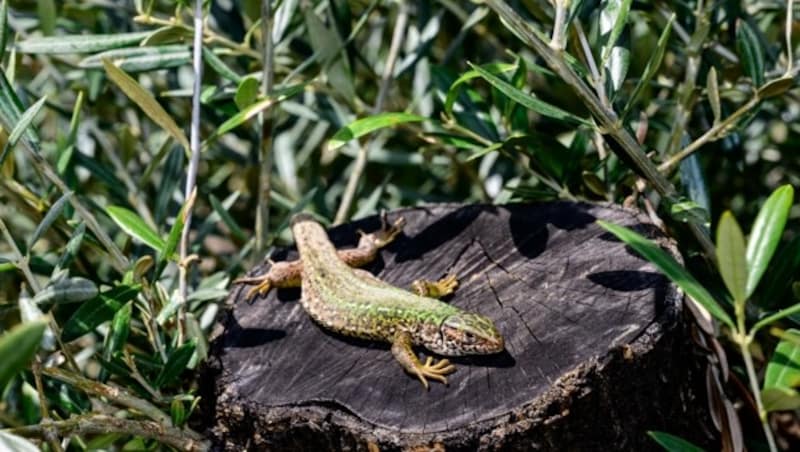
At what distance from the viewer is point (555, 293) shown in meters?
3.29

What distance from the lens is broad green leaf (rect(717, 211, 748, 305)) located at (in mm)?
2467

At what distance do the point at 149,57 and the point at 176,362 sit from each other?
3.77 feet

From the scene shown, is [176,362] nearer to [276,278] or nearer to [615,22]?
[276,278]

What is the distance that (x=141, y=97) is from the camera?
3613 mm

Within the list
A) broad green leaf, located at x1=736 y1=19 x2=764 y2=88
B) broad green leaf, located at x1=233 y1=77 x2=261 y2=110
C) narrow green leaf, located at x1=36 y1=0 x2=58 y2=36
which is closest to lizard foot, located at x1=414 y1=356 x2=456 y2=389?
broad green leaf, located at x1=233 y1=77 x2=261 y2=110

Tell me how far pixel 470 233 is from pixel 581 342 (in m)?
0.75

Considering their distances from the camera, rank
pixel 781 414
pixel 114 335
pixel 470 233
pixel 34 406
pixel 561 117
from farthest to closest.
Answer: pixel 781 414
pixel 34 406
pixel 470 233
pixel 114 335
pixel 561 117

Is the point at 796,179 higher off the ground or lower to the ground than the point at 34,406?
higher

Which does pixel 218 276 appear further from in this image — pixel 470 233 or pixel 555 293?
pixel 555 293

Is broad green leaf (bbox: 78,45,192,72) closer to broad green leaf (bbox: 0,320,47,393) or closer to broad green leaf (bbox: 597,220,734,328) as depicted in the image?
broad green leaf (bbox: 597,220,734,328)

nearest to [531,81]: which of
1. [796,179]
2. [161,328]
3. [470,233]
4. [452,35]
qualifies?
[452,35]

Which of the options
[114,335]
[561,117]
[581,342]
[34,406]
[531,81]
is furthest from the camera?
[531,81]

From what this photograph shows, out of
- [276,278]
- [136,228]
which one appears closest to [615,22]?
[276,278]

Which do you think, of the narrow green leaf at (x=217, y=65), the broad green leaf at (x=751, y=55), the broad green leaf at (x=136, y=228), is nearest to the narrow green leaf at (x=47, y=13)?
the narrow green leaf at (x=217, y=65)
